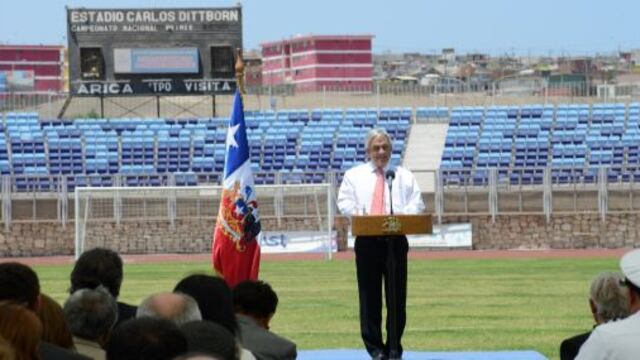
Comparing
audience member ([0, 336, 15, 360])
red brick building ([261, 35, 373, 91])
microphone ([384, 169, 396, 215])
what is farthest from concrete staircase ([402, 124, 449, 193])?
audience member ([0, 336, 15, 360])

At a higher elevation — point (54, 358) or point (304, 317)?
point (54, 358)

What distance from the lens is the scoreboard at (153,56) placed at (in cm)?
5597

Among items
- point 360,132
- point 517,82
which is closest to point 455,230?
point 360,132

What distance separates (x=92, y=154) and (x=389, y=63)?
77.5 metres

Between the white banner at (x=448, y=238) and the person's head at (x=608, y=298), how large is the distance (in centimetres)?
3141

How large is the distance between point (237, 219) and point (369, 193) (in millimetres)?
3606

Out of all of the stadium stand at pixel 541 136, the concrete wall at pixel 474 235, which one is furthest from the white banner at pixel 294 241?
the stadium stand at pixel 541 136

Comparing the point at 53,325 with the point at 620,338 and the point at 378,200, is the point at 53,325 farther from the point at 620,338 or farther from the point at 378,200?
the point at 378,200

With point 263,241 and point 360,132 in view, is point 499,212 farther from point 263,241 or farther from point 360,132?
point 360,132

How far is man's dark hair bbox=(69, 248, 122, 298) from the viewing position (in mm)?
10125

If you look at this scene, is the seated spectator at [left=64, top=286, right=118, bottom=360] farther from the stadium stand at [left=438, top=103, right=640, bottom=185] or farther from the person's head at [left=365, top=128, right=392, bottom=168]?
the stadium stand at [left=438, top=103, right=640, bottom=185]

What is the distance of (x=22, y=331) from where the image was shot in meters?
6.81

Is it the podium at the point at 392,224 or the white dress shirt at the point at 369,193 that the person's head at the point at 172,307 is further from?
the white dress shirt at the point at 369,193

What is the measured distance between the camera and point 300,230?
133 ft
